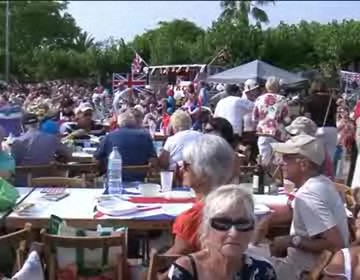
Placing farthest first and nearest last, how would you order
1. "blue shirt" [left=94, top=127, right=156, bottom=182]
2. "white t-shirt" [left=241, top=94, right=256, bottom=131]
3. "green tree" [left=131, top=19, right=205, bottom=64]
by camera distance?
1. "green tree" [left=131, top=19, right=205, bottom=64]
2. "white t-shirt" [left=241, top=94, right=256, bottom=131]
3. "blue shirt" [left=94, top=127, right=156, bottom=182]

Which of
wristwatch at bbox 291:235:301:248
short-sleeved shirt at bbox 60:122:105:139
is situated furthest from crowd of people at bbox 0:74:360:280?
short-sleeved shirt at bbox 60:122:105:139

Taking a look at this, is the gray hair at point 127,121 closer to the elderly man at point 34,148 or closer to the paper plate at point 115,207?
the elderly man at point 34,148

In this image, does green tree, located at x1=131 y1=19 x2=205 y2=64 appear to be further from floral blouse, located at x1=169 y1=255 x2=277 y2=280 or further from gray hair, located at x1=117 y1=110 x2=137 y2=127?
floral blouse, located at x1=169 y1=255 x2=277 y2=280

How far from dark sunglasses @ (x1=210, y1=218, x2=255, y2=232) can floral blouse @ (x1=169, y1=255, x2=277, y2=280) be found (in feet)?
0.49

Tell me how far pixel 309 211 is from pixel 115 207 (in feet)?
4.41

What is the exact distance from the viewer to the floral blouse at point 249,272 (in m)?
2.77

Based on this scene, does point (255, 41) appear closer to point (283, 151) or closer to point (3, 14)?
point (3, 14)

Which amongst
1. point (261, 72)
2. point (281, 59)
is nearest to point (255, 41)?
point (281, 59)

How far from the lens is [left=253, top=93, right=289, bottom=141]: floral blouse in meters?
9.87

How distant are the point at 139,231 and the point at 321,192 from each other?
1.35 meters

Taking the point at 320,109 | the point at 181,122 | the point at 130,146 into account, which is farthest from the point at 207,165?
the point at 320,109

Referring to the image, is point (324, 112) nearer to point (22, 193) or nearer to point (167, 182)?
point (167, 182)

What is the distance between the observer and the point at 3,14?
45438 mm

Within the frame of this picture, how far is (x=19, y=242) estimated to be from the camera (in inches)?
151
